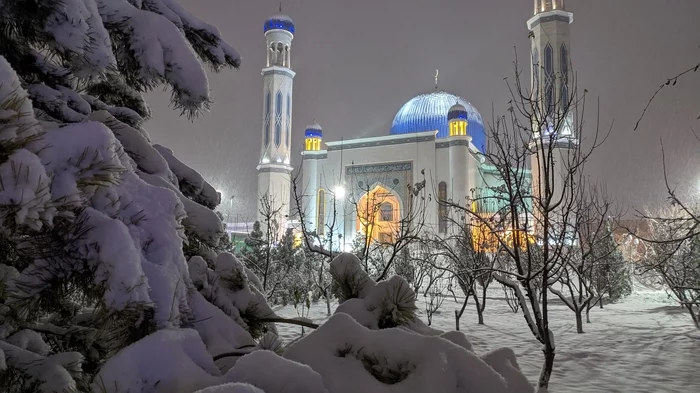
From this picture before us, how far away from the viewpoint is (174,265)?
3.50 feet

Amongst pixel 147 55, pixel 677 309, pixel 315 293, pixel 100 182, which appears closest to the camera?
pixel 100 182

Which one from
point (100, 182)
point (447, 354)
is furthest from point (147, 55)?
point (447, 354)

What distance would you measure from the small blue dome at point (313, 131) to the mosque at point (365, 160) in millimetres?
53

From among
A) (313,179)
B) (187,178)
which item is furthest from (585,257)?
(313,179)

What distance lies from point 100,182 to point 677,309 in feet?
39.1

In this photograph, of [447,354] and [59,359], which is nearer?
[447,354]

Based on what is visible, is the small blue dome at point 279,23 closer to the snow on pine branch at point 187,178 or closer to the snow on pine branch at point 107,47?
the snow on pine branch at point 107,47

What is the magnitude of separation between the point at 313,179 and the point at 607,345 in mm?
23118

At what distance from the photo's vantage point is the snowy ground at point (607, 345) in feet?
13.9

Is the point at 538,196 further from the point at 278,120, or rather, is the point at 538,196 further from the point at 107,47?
the point at 278,120

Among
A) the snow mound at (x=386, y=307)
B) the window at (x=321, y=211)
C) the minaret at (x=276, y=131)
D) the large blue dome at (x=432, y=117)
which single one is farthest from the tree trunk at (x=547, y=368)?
the large blue dome at (x=432, y=117)

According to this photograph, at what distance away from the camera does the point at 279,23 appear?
29203 mm

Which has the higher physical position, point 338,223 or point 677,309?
point 338,223

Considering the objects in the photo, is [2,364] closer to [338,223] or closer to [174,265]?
[174,265]
